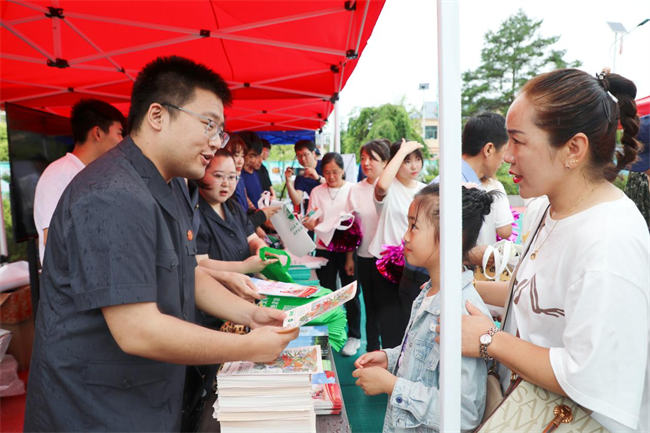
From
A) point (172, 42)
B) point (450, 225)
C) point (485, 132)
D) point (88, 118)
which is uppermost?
point (172, 42)

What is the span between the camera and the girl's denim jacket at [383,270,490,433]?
1.23m

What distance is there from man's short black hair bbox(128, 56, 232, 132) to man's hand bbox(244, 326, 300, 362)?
679 millimetres

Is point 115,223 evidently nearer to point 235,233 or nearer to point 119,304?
point 119,304

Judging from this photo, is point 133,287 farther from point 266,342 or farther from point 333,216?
point 333,216

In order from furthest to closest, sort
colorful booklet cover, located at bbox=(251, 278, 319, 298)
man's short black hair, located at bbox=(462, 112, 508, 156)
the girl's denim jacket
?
man's short black hair, located at bbox=(462, 112, 508, 156)
colorful booklet cover, located at bbox=(251, 278, 319, 298)
the girl's denim jacket

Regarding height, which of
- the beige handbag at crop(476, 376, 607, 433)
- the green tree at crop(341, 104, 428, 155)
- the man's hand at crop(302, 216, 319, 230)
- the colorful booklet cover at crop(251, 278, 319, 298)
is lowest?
the beige handbag at crop(476, 376, 607, 433)

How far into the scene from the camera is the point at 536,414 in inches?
39.4

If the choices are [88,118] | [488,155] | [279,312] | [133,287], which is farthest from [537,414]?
[88,118]

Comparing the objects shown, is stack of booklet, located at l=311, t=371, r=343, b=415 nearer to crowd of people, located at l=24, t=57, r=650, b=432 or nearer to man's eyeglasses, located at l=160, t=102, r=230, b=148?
crowd of people, located at l=24, t=57, r=650, b=432

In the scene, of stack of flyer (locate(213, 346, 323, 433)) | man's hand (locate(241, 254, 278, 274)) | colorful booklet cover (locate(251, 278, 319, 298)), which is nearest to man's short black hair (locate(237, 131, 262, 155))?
man's hand (locate(241, 254, 278, 274))

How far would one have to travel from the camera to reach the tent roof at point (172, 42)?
10.5 ft

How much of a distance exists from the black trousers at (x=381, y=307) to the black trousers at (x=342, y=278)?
28 centimetres

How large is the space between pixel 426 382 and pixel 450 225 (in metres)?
0.66

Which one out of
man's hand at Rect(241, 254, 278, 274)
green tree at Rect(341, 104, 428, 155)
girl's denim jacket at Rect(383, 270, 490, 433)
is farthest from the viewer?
green tree at Rect(341, 104, 428, 155)
